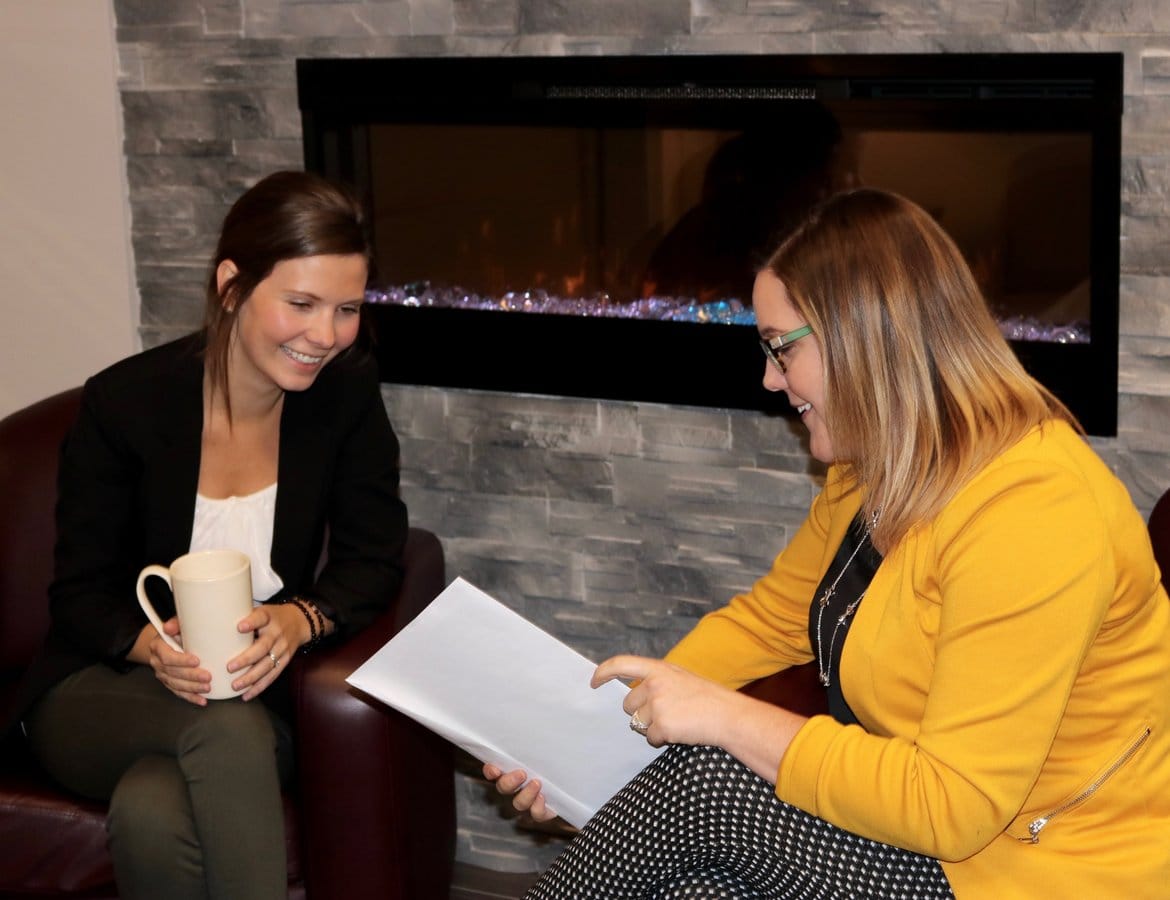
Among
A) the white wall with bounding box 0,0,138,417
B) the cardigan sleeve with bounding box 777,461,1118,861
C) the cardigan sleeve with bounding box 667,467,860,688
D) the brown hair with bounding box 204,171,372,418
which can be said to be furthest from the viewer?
the white wall with bounding box 0,0,138,417

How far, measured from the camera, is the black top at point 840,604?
5.20ft

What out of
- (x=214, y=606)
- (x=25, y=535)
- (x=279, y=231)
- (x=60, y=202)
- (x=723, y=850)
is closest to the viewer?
(x=723, y=850)

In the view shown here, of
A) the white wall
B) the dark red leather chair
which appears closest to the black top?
the dark red leather chair

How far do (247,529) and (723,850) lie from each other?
893mm

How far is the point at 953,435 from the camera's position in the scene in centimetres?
145

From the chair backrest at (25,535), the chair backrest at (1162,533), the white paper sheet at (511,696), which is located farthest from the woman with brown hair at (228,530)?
the chair backrest at (1162,533)

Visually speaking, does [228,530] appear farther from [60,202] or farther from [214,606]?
[60,202]

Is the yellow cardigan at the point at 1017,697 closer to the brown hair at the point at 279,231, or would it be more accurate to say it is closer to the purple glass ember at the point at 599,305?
the purple glass ember at the point at 599,305

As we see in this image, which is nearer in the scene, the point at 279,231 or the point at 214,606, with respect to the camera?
the point at 214,606

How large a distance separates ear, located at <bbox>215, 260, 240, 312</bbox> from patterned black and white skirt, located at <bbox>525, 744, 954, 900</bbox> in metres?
0.87

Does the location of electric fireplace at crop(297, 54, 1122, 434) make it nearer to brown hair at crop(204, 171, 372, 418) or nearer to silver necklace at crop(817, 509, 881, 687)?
brown hair at crop(204, 171, 372, 418)

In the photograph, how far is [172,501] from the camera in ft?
6.66

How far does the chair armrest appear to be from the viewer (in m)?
1.88

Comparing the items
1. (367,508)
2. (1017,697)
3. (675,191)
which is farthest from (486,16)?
(1017,697)
